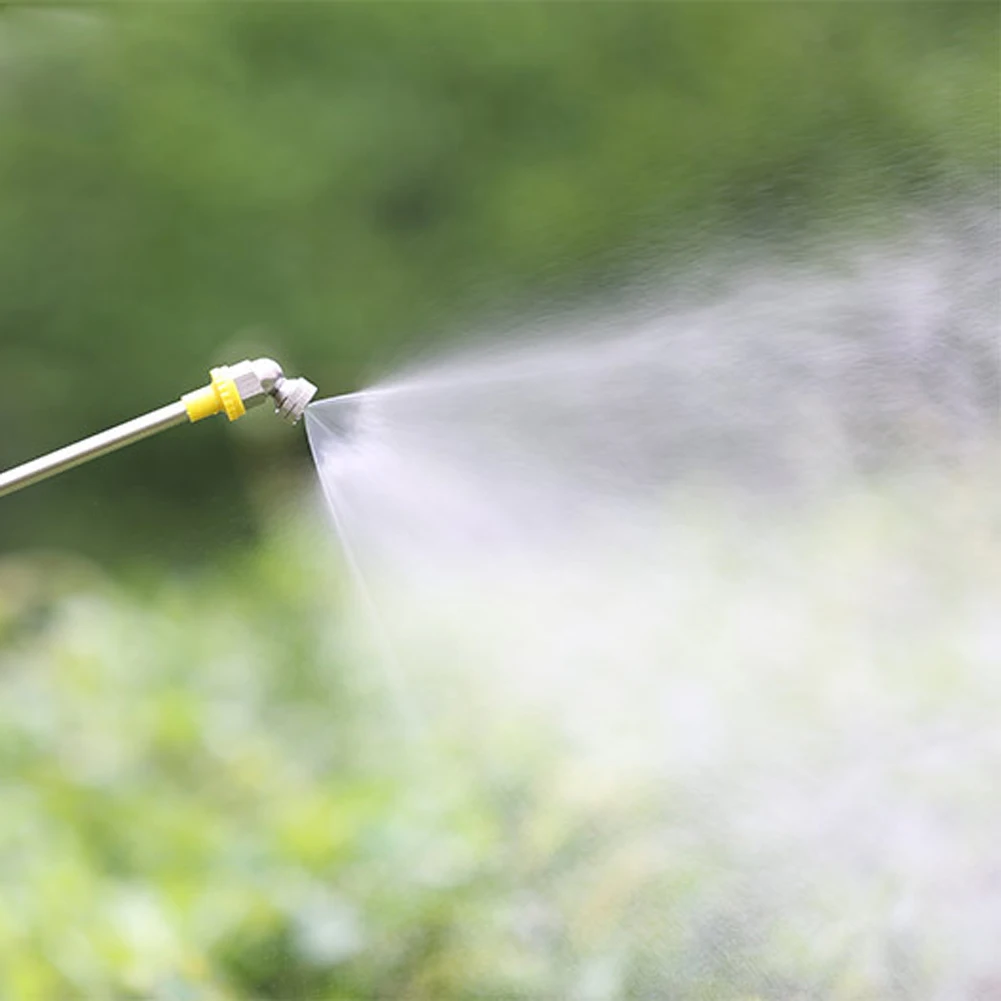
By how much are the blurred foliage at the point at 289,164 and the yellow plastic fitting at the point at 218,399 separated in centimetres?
146

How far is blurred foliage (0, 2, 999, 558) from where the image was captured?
2434 mm

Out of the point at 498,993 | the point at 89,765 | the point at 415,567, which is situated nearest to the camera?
the point at 498,993

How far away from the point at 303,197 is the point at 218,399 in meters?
1.75

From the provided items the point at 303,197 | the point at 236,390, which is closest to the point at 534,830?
the point at 236,390

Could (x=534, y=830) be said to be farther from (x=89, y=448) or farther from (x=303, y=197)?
(x=303, y=197)

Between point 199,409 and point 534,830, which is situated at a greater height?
point 199,409

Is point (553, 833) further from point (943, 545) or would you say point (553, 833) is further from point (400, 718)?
point (943, 545)

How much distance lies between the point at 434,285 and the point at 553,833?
1354 millimetres

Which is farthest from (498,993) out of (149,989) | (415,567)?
(415,567)

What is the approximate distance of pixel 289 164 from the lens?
253cm

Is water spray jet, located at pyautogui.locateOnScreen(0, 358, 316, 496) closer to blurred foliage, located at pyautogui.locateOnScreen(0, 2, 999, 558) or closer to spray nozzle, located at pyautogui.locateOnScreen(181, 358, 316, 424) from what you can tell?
spray nozzle, located at pyautogui.locateOnScreen(181, 358, 316, 424)

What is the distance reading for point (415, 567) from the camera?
1.78 meters

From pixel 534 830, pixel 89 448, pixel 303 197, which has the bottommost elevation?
pixel 534 830

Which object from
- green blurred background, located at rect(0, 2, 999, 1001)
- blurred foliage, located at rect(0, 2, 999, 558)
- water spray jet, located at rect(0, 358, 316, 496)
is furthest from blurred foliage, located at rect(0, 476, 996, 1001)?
blurred foliage, located at rect(0, 2, 999, 558)
